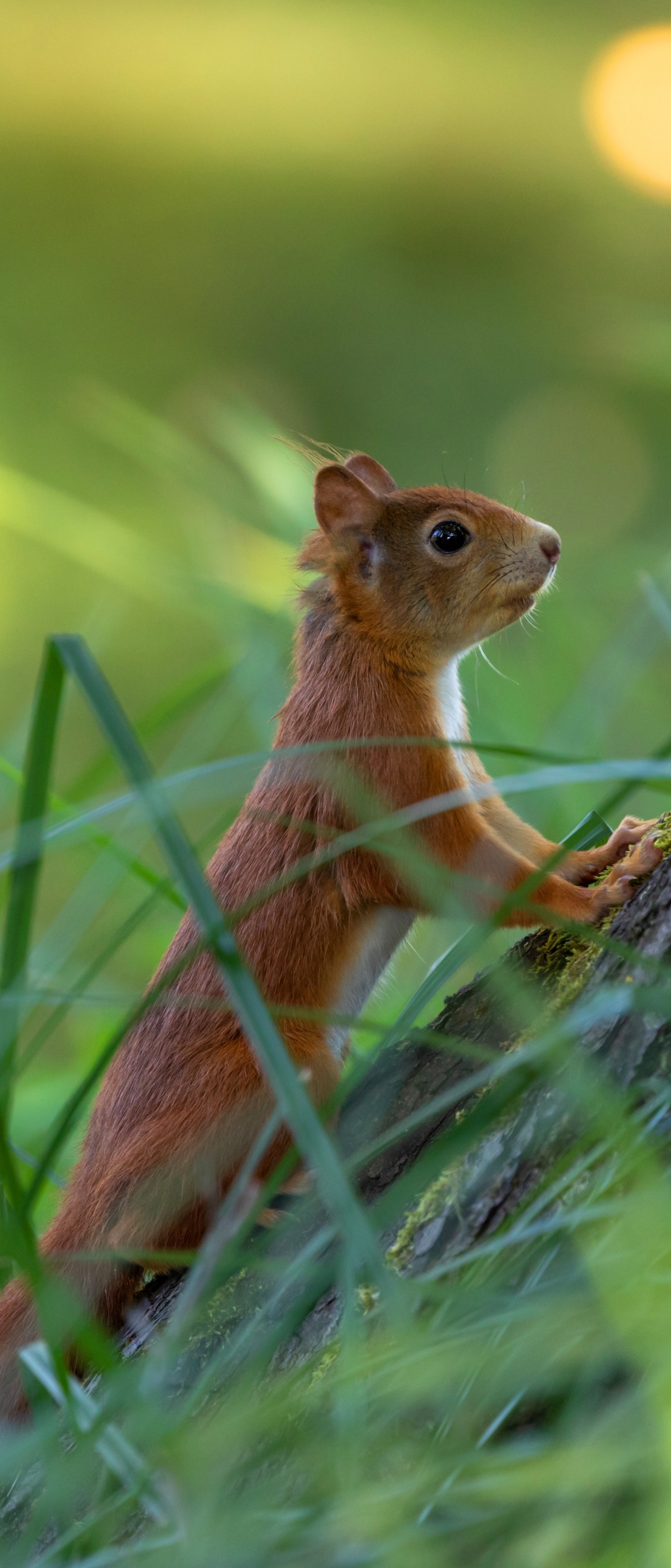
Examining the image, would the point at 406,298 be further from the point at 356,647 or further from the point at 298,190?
the point at 356,647

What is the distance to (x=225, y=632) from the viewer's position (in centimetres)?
175

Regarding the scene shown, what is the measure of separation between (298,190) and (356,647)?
3.87 meters

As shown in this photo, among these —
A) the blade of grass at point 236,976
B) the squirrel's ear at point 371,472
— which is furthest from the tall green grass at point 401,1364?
the squirrel's ear at point 371,472

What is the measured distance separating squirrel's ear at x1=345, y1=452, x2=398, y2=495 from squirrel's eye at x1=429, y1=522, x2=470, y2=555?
26 cm

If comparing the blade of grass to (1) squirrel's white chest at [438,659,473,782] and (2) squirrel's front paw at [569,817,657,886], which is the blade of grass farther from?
(1) squirrel's white chest at [438,659,473,782]

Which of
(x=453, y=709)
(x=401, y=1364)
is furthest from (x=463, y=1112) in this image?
(x=453, y=709)

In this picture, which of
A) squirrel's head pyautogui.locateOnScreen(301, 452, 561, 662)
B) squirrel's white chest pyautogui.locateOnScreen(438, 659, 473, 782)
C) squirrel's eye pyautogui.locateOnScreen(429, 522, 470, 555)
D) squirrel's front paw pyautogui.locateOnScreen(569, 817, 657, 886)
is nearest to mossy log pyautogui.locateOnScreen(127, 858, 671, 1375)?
squirrel's front paw pyautogui.locateOnScreen(569, 817, 657, 886)

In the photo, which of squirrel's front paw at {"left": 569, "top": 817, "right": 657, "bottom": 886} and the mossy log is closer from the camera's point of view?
the mossy log

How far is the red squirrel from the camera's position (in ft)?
3.81

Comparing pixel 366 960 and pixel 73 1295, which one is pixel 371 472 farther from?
pixel 73 1295

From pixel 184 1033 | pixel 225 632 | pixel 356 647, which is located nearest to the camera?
pixel 184 1033

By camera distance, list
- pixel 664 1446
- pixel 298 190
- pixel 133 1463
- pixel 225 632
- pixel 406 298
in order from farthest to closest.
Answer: pixel 298 190 < pixel 406 298 < pixel 225 632 < pixel 133 1463 < pixel 664 1446

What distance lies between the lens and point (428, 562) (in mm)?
1685

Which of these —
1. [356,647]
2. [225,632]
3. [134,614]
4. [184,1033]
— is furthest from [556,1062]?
[134,614]
